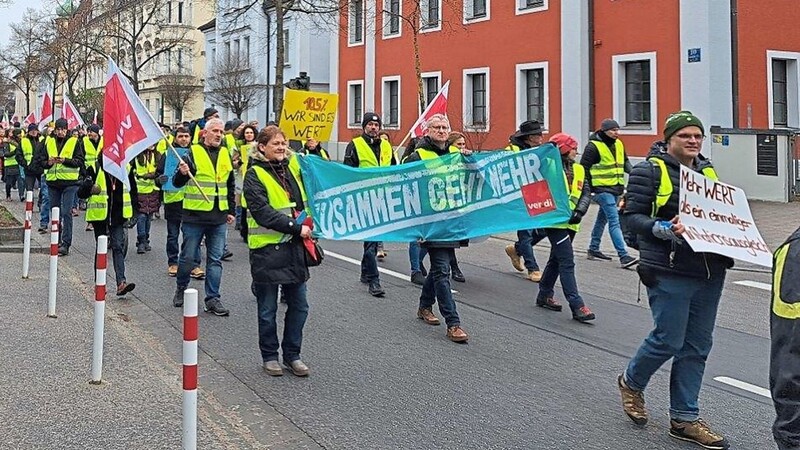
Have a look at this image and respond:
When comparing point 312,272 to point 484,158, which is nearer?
point 484,158

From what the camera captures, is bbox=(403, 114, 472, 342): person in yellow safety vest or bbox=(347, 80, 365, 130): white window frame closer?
bbox=(403, 114, 472, 342): person in yellow safety vest

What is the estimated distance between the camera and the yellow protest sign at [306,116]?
1471 cm

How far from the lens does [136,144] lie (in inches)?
338

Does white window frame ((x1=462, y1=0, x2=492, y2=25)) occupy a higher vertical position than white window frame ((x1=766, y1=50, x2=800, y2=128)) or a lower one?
higher

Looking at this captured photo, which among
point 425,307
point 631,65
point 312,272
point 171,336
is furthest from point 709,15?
point 171,336

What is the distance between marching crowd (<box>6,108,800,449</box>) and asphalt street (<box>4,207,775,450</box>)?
29 cm

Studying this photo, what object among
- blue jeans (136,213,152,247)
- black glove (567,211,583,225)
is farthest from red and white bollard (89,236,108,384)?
blue jeans (136,213,152,247)

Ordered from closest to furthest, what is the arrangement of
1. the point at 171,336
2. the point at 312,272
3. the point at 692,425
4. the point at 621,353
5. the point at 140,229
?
the point at 692,425
the point at 621,353
the point at 171,336
the point at 312,272
the point at 140,229

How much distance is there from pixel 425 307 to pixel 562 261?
147cm

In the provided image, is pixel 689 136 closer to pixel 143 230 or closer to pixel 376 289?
pixel 376 289

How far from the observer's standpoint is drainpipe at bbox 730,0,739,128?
23.9 meters

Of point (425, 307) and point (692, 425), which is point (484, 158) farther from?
point (692, 425)

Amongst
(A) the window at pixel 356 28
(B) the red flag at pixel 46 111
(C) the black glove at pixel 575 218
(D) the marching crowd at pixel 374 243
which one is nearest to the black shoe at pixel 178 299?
(D) the marching crowd at pixel 374 243

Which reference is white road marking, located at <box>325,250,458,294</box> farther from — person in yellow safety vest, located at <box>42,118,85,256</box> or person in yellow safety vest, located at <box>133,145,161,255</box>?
person in yellow safety vest, located at <box>42,118,85,256</box>
